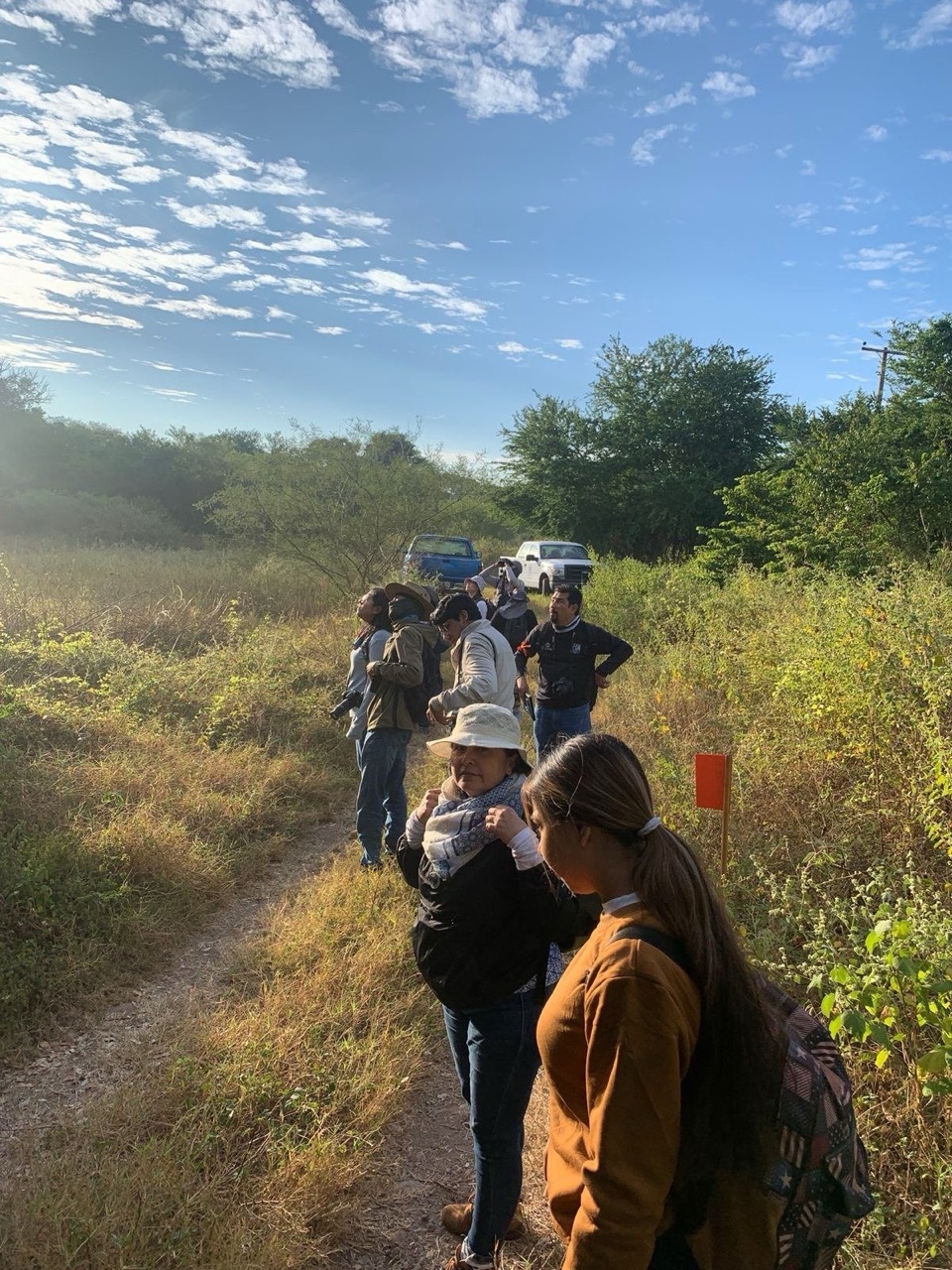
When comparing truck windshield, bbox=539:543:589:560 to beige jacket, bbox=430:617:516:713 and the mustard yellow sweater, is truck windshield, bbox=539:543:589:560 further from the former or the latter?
the mustard yellow sweater

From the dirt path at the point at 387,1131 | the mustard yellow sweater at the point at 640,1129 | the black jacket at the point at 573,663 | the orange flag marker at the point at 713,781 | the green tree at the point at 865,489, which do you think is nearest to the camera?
the mustard yellow sweater at the point at 640,1129

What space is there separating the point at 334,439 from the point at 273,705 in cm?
864

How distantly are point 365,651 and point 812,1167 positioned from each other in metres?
4.47

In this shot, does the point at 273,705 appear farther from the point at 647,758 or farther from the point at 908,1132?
the point at 908,1132

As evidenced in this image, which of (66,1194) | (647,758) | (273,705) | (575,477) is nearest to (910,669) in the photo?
(647,758)

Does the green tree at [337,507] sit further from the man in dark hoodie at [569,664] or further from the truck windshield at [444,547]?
the man in dark hoodie at [569,664]

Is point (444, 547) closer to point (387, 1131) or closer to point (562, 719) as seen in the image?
point (562, 719)

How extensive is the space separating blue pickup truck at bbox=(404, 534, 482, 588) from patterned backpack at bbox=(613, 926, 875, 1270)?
13531 millimetres

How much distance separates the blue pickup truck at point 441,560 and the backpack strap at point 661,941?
44.1 ft

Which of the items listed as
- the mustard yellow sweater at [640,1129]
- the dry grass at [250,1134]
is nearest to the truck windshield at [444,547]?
the dry grass at [250,1134]

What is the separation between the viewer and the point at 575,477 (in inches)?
1048

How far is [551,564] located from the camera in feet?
67.7

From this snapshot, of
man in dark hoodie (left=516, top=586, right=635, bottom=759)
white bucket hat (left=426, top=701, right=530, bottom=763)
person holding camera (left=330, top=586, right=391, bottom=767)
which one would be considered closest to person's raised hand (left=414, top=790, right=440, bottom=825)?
white bucket hat (left=426, top=701, right=530, bottom=763)

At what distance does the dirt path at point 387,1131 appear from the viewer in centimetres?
247
